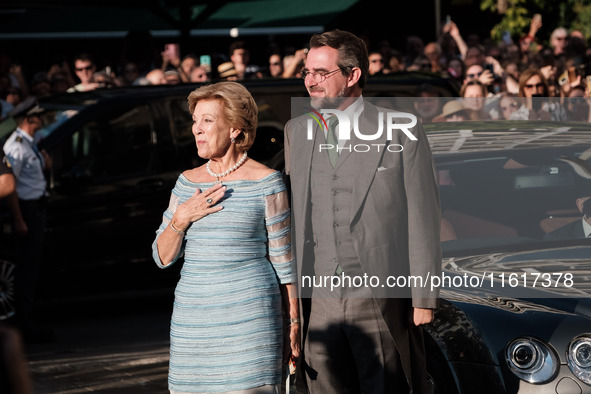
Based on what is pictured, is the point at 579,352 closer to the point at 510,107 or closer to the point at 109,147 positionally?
the point at 109,147

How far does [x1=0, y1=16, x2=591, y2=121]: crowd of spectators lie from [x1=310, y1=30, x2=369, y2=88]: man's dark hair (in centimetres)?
540

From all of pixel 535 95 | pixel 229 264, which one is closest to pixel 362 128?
pixel 229 264

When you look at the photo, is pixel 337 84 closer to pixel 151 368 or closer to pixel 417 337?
pixel 417 337

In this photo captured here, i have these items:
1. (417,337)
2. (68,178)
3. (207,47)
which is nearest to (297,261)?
(417,337)

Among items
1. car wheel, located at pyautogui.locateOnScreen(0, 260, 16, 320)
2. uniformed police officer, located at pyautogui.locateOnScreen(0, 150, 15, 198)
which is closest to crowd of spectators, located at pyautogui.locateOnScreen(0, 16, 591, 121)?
car wheel, located at pyautogui.locateOnScreen(0, 260, 16, 320)

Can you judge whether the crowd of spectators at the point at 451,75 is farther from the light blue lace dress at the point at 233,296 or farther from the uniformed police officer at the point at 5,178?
the light blue lace dress at the point at 233,296

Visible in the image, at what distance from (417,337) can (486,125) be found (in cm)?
204

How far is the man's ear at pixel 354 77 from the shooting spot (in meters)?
3.98

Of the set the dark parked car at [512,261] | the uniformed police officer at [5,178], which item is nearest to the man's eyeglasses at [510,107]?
the dark parked car at [512,261]

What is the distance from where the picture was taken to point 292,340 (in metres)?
3.94

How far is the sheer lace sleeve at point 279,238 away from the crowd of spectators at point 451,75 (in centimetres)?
566

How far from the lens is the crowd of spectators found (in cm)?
959

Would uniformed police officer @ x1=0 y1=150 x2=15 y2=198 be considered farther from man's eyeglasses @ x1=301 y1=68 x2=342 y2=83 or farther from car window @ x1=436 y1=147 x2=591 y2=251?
man's eyeglasses @ x1=301 y1=68 x2=342 y2=83

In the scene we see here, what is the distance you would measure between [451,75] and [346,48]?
8857mm
